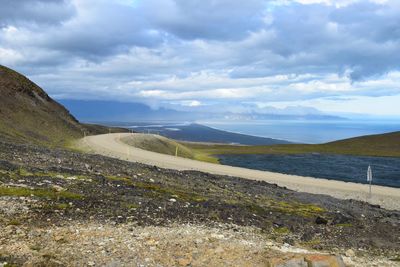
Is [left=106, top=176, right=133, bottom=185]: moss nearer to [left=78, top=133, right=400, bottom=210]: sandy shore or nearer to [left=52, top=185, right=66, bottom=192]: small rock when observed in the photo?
[left=52, top=185, right=66, bottom=192]: small rock

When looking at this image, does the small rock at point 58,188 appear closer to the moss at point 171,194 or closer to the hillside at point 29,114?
the moss at point 171,194

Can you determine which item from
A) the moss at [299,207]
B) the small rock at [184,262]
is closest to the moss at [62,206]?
the small rock at [184,262]

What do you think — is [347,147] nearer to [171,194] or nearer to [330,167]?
[330,167]

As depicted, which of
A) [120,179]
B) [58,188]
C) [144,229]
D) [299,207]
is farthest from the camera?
[120,179]

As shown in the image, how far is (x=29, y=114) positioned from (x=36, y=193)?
277 ft

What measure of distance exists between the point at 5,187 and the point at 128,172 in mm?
15192

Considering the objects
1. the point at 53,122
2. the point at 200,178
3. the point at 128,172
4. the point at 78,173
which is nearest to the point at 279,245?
the point at 78,173

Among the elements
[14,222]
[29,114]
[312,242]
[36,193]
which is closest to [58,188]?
[36,193]

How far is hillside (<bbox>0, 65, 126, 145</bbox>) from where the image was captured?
82.2 m

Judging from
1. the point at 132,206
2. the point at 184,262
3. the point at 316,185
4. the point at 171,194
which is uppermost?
the point at 132,206

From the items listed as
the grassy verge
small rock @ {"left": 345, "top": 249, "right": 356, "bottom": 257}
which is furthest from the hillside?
small rock @ {"left": 345, "top": 249, "right": 356, "bottom": 257}

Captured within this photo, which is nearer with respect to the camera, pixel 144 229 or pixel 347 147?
pixel 144 229

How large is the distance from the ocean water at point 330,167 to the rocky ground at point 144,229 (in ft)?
142

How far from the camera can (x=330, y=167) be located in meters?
85.8
